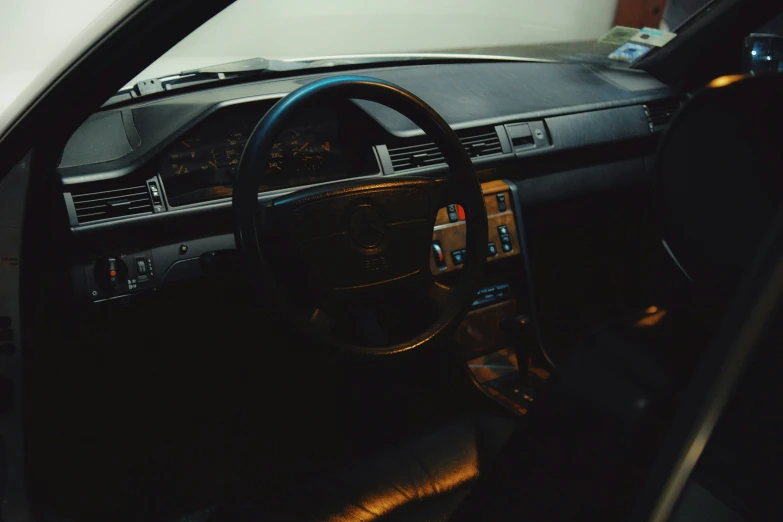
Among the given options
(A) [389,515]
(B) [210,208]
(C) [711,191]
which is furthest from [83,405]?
(C) [711,191]

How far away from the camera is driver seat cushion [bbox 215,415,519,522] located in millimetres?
1509

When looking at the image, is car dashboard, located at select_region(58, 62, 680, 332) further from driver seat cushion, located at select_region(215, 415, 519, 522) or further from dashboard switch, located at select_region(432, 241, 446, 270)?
driver seat cushion, located at select_region(215, 415, 519, 522)

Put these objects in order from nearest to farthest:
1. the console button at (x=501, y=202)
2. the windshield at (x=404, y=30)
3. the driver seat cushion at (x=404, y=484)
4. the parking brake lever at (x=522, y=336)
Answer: the driver seat cushion at (x=404, y=484)
the parking brake lever at (x=522, y=336)
the console button at (x=501, y=202)
the windshield at (x=404, y=30)

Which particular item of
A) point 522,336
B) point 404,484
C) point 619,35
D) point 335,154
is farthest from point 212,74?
point 619,35

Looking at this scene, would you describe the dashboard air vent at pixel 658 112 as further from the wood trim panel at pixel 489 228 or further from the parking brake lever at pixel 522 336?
the parking brake lever at pixel 522 336

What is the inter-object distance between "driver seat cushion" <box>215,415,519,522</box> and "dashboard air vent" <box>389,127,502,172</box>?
873 mm

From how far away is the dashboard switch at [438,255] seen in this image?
90.9 inches

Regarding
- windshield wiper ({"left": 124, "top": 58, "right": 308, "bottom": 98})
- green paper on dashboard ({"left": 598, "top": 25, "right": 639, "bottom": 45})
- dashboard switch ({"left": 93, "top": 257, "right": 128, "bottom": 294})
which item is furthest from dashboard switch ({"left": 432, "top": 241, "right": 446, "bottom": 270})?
green paper on dashboard ({"left": 598, "top": 25, "right": 639, "bottom": 45})

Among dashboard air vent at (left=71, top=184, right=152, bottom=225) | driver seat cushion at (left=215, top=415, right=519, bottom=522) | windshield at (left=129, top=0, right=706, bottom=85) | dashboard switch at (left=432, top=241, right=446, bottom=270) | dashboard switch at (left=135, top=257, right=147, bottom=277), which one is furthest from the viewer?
windshield at (left=129, top=0, right=706, bottom=85)

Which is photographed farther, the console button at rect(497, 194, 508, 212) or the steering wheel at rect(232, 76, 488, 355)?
the console button at rect(497, 194, 508, 212)

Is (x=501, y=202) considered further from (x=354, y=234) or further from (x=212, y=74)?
(x=212, y=74)

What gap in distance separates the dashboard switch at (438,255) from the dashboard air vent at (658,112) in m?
1.06

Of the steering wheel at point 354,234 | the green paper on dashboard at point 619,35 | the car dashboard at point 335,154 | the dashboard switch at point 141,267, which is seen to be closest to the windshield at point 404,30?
the green paper on dashboard at point 619,35

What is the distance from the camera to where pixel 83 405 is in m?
2.08
